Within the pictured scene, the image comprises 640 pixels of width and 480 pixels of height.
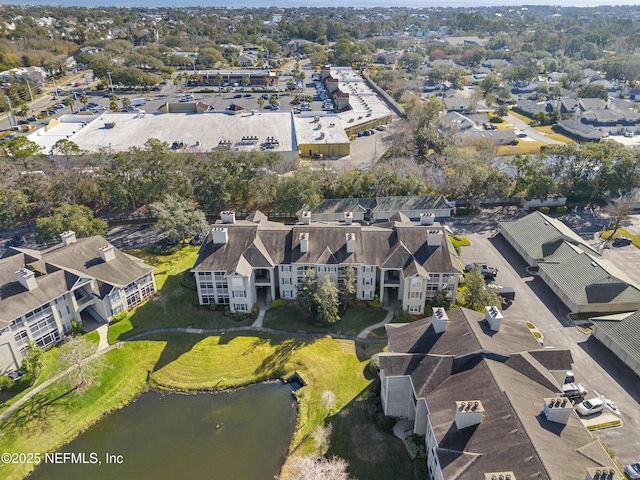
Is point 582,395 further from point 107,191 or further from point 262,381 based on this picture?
point 107,191

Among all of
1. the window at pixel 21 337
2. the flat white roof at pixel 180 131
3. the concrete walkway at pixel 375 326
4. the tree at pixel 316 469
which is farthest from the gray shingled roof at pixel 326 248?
the flat white roof at pixel 180 131

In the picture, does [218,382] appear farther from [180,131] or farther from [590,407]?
[180,131]

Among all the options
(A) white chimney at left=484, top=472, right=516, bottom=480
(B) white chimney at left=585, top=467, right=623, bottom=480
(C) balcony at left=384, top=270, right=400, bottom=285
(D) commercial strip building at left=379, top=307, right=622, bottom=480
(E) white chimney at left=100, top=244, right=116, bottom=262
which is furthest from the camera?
(C) balcony at left=384, top=270, right=400, bottom=285

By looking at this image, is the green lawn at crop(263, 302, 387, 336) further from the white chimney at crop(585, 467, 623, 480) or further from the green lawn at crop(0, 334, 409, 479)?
the white chimney at crop(585, 467, 623, 480)

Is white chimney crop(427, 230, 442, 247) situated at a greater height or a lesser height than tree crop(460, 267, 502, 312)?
greater

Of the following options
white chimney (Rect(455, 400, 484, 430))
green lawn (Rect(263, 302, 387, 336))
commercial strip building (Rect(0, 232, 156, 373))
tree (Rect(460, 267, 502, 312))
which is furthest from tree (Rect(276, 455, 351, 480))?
commercial strip building (Rect(0, 232, 156, 373))

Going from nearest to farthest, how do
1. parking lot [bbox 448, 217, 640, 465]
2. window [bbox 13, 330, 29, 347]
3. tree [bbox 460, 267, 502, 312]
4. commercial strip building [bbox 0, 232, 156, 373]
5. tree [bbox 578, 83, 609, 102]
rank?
parking lot [bbox 448, 217, 640, 465] < commercial strip building [bbox 0, 232, 156, 373] < window [bbox 13, 330, 29, 347] < tree [bbox 460, 267, 502, 312] < tree [bbox 578, 83, 609, 102]

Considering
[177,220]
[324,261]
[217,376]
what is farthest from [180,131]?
[217,376]
